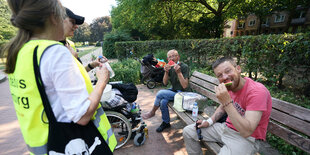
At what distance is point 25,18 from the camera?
888mm

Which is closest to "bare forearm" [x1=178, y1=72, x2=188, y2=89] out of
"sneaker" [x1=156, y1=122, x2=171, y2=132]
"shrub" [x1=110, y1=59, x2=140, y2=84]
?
"sneaker" [x1=156, y1=122, x2=171, y2=132]

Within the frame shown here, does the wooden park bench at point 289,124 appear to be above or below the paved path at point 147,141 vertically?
above

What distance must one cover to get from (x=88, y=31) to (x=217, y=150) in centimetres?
7246

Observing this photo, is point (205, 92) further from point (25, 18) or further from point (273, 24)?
point (273, 24)

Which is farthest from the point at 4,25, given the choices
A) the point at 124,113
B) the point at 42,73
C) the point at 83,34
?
the point at 83,34

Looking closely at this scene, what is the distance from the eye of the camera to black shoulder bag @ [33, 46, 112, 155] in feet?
2.99

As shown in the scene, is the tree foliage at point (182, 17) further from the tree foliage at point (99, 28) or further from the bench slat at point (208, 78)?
the tree foliage at point (99, 28)

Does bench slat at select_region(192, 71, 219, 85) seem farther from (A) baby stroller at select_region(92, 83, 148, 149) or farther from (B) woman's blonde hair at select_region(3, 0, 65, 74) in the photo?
(B) woman's blonde hair at select_region(3, 0, 65, 74)

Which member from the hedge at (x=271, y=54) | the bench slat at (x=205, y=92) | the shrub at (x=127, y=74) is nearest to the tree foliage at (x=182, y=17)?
the shrub at (x=127, y=74)

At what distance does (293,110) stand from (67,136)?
2276 mm

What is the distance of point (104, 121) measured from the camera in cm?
131

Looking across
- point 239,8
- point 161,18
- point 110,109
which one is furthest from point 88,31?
point 110,109

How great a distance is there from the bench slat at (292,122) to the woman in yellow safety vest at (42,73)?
2.08m

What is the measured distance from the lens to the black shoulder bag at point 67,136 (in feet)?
2.99
